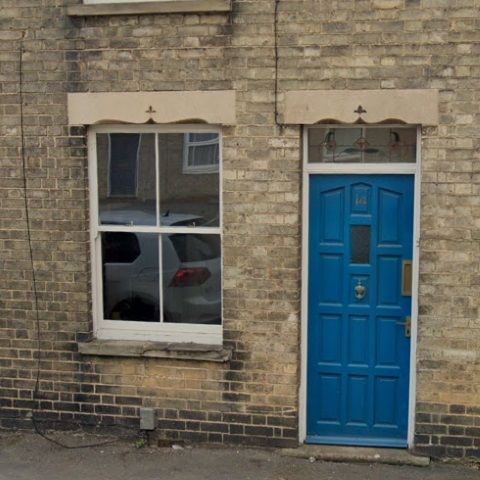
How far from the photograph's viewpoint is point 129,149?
611 centimetres

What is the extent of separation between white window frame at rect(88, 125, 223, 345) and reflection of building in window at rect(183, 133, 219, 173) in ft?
0.18

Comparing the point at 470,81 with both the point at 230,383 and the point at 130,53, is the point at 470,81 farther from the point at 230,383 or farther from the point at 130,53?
the point at 230,383

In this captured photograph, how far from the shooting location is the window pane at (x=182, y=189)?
19.7 ft

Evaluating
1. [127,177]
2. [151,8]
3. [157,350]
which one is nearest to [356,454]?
[157,350]

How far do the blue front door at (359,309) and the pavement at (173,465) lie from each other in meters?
0.39

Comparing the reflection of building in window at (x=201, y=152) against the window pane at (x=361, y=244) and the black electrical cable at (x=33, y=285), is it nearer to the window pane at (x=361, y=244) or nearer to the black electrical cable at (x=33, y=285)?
the window pane at (x=361, y=244)

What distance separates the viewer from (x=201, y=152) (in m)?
5.98

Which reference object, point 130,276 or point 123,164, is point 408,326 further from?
point 123,164

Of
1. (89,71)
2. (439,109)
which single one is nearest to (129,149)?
(89,71)

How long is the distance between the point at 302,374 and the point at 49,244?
245cm

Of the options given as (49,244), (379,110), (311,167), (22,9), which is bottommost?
(49,244)

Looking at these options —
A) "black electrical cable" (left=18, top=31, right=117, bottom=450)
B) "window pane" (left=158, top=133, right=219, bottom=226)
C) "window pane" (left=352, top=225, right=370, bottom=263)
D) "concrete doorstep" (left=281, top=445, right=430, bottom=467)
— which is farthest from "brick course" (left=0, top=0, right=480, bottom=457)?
"window pane" (left=352, top=225, right=370, bottom=263)

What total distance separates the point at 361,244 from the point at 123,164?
7.05 ft

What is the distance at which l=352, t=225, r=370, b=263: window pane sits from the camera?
5.87 m
